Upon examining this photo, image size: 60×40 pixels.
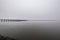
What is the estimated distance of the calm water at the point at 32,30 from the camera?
685 mm

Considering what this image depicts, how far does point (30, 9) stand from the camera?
0.70 meters

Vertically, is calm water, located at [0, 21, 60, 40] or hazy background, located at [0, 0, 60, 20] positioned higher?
hazy background, located at [0, 0, 60, 20]

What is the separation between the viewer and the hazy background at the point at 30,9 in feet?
2.27

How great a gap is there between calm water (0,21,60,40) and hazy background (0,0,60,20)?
62 millimetres

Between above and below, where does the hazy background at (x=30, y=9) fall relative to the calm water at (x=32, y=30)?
above

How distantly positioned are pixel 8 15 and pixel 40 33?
364mm

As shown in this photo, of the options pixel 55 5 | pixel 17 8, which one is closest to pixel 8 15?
pixel 17 8

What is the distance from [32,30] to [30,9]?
0.21 meters

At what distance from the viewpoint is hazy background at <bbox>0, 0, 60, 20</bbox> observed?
0.69 meters

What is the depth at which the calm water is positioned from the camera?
0.69 meters

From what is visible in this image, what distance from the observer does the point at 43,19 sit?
27.3 inches

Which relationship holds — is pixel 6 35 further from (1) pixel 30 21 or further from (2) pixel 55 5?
(2) pixel 55 5

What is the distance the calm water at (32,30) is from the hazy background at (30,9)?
2.4 inches

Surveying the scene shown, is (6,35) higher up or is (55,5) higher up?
(55,5)
